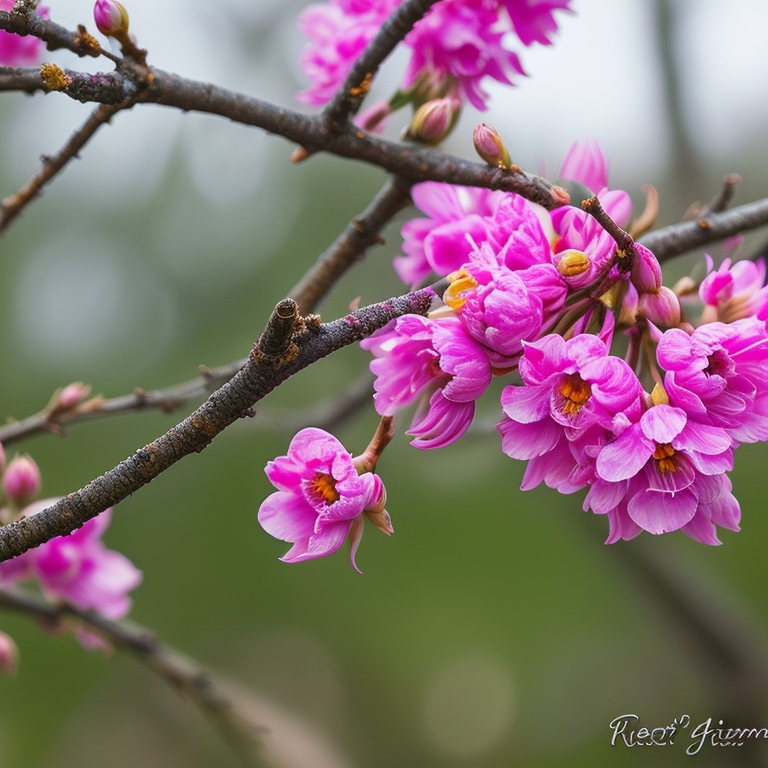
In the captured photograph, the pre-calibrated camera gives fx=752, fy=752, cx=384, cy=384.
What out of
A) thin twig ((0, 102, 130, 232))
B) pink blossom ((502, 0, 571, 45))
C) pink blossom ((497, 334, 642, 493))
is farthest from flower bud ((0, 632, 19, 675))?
pink blossom ((502, 0, 571, 45))

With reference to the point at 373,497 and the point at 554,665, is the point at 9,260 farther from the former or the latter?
the point at 373,497

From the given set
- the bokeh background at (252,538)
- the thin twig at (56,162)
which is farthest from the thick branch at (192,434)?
the bokeh background at (252,538)

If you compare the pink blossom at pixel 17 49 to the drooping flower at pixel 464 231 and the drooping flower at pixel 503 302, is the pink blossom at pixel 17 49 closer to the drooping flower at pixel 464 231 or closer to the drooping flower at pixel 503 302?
the drooping flower at pixel 464 231

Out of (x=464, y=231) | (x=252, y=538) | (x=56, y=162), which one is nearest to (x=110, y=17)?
(x=56, y=162)

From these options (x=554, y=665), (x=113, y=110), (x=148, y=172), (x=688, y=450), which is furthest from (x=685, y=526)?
(x=148, y=172)

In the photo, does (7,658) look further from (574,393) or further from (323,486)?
(574,393)

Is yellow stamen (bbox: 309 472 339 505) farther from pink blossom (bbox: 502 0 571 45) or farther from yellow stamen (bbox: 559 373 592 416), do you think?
pink blossom (bbox: 502 0 571 45)

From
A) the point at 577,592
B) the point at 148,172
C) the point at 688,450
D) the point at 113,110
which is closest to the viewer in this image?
the point at 688,450

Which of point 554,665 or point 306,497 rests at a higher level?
point 554,665
